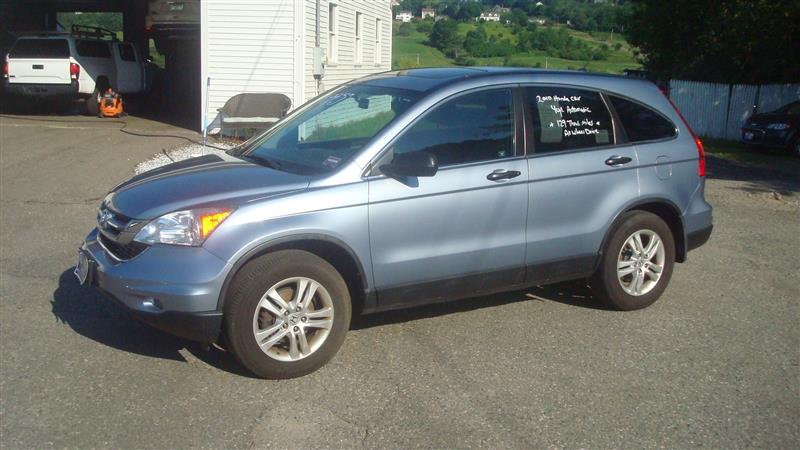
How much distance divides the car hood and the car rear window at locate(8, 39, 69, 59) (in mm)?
16147

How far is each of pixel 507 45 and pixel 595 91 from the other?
27639 mm

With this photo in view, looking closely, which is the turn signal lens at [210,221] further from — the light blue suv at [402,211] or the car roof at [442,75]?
the car roof at [442,75]

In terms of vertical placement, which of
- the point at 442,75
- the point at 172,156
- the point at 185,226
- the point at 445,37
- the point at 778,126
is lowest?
the point at 172,156

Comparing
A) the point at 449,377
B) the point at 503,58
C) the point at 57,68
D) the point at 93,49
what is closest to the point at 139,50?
the point at 93,49

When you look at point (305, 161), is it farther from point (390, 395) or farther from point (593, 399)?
point (593, 399)

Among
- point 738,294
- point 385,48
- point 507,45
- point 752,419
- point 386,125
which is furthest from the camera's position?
point 507,45

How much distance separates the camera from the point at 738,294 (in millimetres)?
7023

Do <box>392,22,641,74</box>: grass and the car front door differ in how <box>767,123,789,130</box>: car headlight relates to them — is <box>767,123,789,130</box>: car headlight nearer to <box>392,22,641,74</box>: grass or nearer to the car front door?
<box>392,22,641,74</box>: grass

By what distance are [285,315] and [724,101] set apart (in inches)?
926

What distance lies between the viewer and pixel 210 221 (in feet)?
15.5

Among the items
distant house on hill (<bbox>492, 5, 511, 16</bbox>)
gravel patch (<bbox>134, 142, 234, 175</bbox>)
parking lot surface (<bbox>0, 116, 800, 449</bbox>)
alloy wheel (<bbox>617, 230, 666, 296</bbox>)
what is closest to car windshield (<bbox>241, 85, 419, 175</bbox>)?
parking lot surface (<bbox>0, 116, 800, 449</bbox>)

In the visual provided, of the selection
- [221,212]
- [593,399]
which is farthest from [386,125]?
[593,399]

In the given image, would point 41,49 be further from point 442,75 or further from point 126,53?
point 442,75

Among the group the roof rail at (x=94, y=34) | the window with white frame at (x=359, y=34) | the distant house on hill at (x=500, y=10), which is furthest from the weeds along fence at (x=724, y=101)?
the distant house on hill at (x=500, y=10)
